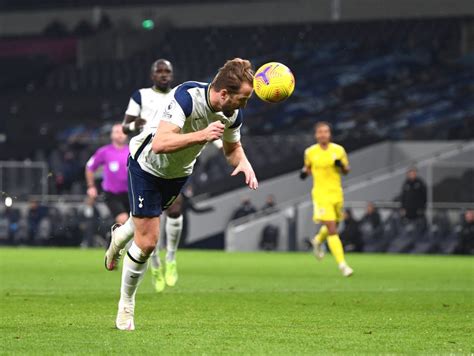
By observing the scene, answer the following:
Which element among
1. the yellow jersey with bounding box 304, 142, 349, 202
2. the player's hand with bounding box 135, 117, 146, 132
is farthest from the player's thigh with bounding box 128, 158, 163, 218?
the yellow jersey with bounding box 304, 142, 349, 202

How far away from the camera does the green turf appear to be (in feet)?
Result: 27.2

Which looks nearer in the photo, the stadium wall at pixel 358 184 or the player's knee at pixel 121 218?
the player's knee at pixel 121 218

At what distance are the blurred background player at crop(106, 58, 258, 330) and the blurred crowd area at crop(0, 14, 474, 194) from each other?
23.6m

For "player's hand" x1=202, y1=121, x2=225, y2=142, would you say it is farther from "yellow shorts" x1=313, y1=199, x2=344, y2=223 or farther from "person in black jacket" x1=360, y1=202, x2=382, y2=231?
"person in black jacket" x1=360, y1=202, x2=382, y2=231

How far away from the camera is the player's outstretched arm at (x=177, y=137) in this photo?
8.23 meters

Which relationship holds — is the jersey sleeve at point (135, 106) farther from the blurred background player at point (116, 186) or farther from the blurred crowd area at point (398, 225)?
the blurred crowd area at point (398, 225)

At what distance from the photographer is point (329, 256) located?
26.9 meters

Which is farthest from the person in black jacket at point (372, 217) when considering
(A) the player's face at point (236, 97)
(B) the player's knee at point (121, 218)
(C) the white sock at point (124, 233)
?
(A) the player's face at point (236, 97)

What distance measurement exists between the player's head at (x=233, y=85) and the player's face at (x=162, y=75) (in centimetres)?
563

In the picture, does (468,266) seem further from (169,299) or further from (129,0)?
(129,0)

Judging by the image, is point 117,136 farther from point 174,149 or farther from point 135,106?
point 174,149

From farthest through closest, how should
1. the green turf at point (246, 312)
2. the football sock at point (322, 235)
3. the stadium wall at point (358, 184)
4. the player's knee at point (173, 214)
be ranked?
the stadium wall at point (358, 184) < the football sock at point (322, 235) < the player's knee at point (173, 214) < the green turf at point (246, 312)

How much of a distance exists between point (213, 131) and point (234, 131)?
118 cm

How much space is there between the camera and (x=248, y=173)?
902cm
